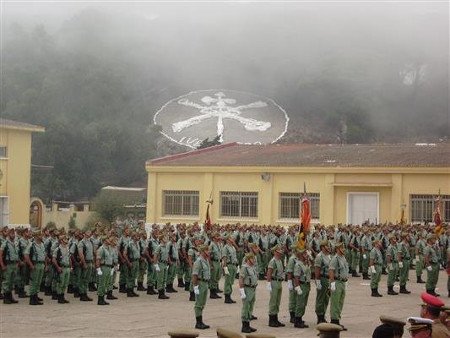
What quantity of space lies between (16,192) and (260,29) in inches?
5702

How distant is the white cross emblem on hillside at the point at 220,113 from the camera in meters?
123

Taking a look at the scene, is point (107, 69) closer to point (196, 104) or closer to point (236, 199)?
point (196, 104)

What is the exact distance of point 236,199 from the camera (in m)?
39.2

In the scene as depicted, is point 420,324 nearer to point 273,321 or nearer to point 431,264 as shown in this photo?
point 273,321

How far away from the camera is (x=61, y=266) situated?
19.9 m

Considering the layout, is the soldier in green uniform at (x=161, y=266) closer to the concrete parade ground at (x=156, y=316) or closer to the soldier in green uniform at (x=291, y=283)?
the concrete parade ground at (x=156, y=316)

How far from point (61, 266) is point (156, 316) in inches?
123

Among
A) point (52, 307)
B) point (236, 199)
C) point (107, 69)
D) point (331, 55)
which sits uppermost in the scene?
point (331, 55)

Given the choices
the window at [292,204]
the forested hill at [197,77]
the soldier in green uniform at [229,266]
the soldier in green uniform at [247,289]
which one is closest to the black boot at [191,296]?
the soldier in green uniform at [229,266]

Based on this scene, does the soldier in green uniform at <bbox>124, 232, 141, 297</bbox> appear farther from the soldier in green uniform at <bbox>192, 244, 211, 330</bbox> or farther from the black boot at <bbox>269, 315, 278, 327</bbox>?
the black boot at <bbox>269, 315, 278, 327</bbox>

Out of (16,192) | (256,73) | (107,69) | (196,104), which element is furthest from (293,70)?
(16,192)

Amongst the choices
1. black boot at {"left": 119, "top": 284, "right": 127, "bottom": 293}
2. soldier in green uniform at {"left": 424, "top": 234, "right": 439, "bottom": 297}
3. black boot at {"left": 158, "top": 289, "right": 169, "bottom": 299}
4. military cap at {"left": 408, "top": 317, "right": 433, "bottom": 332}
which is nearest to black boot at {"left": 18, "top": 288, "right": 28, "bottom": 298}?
black boot at {"left": 119, "top": 284, "right": 127, "bottom": 293}

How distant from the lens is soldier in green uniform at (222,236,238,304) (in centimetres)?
2031

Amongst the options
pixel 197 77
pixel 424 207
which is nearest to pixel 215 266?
pixel 424 207
